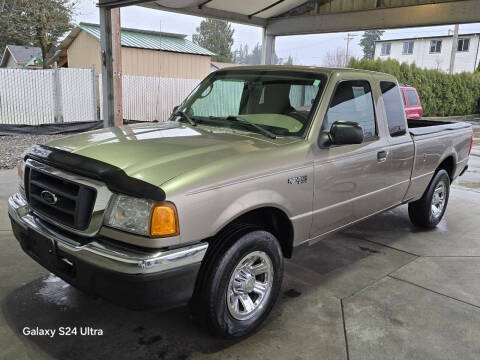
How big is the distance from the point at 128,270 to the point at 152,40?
73.0 ft

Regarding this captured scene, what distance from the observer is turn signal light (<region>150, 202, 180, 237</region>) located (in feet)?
7.67

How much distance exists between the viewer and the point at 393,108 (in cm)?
436

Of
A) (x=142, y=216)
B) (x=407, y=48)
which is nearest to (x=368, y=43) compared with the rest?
(x=407, y=48)

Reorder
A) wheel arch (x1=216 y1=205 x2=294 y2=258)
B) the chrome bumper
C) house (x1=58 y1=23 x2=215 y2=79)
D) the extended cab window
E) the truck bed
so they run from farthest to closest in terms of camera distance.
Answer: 1. house (x1=58 y1=23 x2=215 y2=79)
2. the truck bed
3. the extended cab window
4. wheel arch (x1=216 y1=205 x2=294 y2=258)
5. the chrome bumper

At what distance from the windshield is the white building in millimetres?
45884

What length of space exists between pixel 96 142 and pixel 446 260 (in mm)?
3816

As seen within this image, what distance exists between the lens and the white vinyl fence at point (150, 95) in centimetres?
1488

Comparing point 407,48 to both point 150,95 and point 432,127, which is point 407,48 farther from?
point 432,127

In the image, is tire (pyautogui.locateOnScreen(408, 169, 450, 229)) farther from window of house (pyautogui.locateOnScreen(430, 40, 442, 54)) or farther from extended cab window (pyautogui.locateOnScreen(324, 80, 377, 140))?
window of house (pyautogui.locateOnScreen(430, 40, 442, 54))

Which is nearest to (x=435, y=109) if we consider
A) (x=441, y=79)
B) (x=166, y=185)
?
(x=441, y=79)

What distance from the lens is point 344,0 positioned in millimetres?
9164

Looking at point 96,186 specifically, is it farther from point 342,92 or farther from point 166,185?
point 342,92

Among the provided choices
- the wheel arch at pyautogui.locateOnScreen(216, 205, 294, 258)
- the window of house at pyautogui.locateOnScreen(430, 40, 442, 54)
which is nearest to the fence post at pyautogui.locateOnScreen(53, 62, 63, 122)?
the wheel arch at pyautogui.locateOnScreen(216, 205, 294, 258)

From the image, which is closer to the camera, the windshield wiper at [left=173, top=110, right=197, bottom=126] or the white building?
the windshield wiper at [left=173, top=110, right=197, bottom=126]
